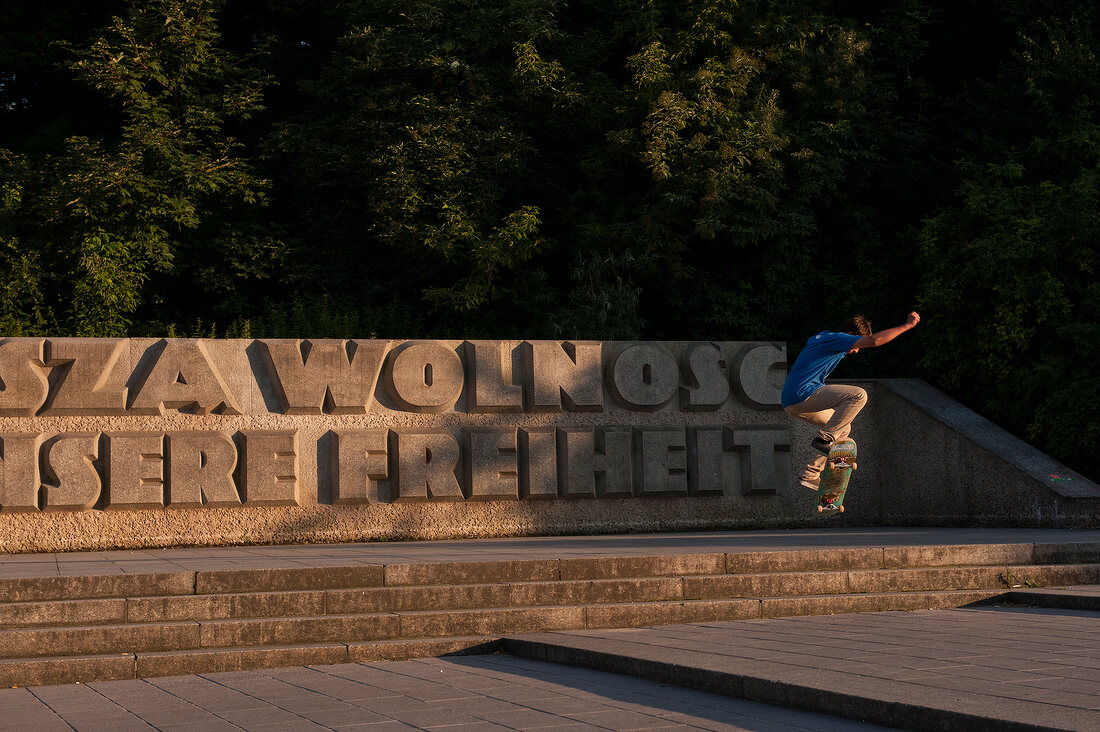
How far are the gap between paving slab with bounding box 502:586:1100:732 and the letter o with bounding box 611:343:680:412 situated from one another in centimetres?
580

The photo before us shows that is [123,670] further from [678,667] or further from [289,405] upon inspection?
[289,405]

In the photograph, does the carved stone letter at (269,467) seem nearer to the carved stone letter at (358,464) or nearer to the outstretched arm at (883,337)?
the carved stone letter at (358,464)

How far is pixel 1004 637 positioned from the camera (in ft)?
25.3

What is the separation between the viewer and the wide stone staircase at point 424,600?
7715 mm

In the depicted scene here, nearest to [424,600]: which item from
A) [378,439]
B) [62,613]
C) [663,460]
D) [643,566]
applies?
[643,566]

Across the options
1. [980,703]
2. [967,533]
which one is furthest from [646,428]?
[980,703]

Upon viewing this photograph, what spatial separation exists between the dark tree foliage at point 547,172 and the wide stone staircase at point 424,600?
810 centimetres

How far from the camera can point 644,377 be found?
14875 millimetres

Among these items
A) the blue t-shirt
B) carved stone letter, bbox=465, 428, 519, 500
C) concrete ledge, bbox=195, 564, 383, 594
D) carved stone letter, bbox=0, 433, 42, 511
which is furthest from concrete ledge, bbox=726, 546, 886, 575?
carved stone letter, bbox=0, 433, 42, 511

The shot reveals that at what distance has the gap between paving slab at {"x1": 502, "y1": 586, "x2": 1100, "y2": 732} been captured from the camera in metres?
5.25

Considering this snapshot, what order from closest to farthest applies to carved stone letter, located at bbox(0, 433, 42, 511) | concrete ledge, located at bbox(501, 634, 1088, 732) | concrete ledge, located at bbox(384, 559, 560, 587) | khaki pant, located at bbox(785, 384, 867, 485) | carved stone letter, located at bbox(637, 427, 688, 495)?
concrete ledge, located at bbox(501, 634, 1088, 732)
concrete ledge, located at bbox(384, 559, 560, 587)
khaki pant, located at bbox(785, 384, 867, 485)
carved stone letter, located at bbox(0, 433, 42, 511)
carved stone letter, located at bbox(637, 427, 688, 495)

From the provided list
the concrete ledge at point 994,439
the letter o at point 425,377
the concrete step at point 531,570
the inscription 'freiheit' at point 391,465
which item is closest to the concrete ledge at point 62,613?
the concrete step at point 531,570

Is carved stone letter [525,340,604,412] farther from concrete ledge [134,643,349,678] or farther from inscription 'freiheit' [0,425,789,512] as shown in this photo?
concrete ledge [134,643,349,678]

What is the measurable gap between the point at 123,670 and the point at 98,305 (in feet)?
44.1
